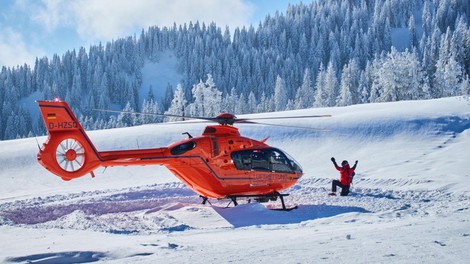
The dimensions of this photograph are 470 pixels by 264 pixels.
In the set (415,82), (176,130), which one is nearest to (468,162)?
(176,130)

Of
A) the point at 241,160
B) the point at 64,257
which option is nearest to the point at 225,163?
the point at 241,160

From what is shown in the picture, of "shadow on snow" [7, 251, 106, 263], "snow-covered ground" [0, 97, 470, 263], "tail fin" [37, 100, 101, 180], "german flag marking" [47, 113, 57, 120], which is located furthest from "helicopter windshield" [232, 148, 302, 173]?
"shadow on snow" [7, 251, 106, 263]

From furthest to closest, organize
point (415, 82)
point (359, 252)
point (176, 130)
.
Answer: point (415, 82)
point (176, 130)
point (359, 252)

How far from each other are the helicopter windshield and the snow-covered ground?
1143 mm

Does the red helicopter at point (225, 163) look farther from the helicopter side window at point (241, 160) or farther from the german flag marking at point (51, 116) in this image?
the german flag marking at point (51, 116)

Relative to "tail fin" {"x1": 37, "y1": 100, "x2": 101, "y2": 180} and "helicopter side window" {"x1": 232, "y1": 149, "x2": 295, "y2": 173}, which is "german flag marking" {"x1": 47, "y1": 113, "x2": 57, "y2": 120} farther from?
"helicopter side window" {"x1": 232, "y1": 149, "x2": 295, "y2": 173}

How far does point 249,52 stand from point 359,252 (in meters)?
135

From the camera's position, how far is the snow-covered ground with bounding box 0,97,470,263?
5855mm

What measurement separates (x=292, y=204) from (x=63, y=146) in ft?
21.6

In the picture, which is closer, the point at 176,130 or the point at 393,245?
the point at 393,245

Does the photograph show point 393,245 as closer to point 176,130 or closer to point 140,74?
point 176,130

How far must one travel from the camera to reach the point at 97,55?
15275cm

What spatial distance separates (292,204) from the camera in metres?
12.5

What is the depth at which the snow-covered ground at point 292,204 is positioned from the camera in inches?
231
